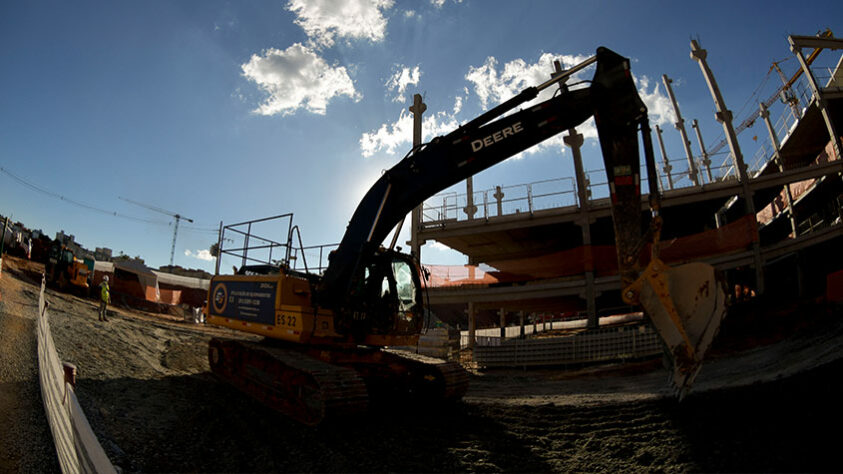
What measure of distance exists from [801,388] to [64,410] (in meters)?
8.62

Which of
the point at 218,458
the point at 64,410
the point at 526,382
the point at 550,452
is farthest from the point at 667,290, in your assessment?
the point at 526,382

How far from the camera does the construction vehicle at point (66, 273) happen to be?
80.2 ft

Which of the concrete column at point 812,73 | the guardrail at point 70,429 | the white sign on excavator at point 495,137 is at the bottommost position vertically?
the guardrail at point 70,429

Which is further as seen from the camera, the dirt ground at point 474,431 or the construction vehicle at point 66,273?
the construction vehicle at point 66,273

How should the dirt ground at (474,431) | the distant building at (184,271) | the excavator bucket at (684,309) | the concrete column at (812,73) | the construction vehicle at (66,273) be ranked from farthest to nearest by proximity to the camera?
the distant building at (184,271) → the construction vehicle at (66,273) → the concrete column at (812,73) → the excavator bucket at (684,309) → the dirt ground at (474,431)

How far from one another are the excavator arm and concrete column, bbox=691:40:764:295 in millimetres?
17461

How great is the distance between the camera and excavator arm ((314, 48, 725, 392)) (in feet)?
15.3

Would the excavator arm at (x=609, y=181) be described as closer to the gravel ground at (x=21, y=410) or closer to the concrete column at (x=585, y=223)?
the gravel ground at (x=21, y=410)

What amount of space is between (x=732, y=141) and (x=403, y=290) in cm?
2215

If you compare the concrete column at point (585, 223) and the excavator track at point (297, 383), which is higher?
the concrete column at point (585, 223)

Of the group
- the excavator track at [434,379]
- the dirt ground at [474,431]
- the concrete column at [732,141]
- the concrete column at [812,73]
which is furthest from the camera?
the concrete column at [812,73]

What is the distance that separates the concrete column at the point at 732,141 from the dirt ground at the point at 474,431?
11.4 metres

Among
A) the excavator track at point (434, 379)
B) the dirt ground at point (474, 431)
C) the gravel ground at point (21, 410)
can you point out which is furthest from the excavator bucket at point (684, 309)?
the gravel ground at point (21, 410)

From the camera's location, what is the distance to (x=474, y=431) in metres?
6.14
